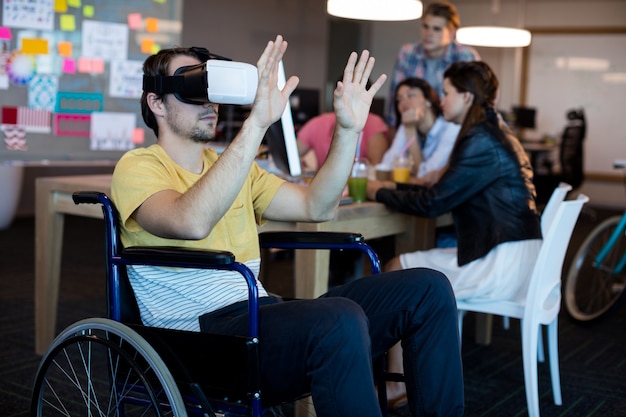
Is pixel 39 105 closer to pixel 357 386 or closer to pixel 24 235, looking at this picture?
pixel 24 235

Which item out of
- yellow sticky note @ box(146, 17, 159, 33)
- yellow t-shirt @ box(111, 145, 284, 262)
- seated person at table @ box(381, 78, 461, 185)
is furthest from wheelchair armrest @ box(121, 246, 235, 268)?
yellow sticky note @ box(146, 17, 159, 33)

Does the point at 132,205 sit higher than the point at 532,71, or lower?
lower

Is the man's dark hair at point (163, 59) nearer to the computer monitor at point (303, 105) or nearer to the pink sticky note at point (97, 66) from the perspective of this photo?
the pink sticky note at point (97, 66)

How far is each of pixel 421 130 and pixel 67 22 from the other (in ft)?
5.81

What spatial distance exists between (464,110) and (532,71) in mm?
8017

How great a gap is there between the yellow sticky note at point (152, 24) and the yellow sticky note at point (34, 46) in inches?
25.1

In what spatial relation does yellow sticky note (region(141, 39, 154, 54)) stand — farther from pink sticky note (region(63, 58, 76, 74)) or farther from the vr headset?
the vr headset

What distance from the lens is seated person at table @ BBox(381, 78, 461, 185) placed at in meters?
3.66

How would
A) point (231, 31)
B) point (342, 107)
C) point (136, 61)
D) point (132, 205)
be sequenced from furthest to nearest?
point (231, 31)
point (136, 61)
point (342, 107)
point (132, 205)

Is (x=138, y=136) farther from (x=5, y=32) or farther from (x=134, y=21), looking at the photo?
(x=5, y=32)

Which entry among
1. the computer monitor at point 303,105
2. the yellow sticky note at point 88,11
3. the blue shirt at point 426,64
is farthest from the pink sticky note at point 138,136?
the computer monitor at point 303,105

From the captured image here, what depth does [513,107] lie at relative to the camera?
33.2ft

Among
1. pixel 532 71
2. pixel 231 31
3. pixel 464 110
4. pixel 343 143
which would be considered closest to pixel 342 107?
pixel 343 143

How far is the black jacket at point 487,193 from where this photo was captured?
2799 millimetres
